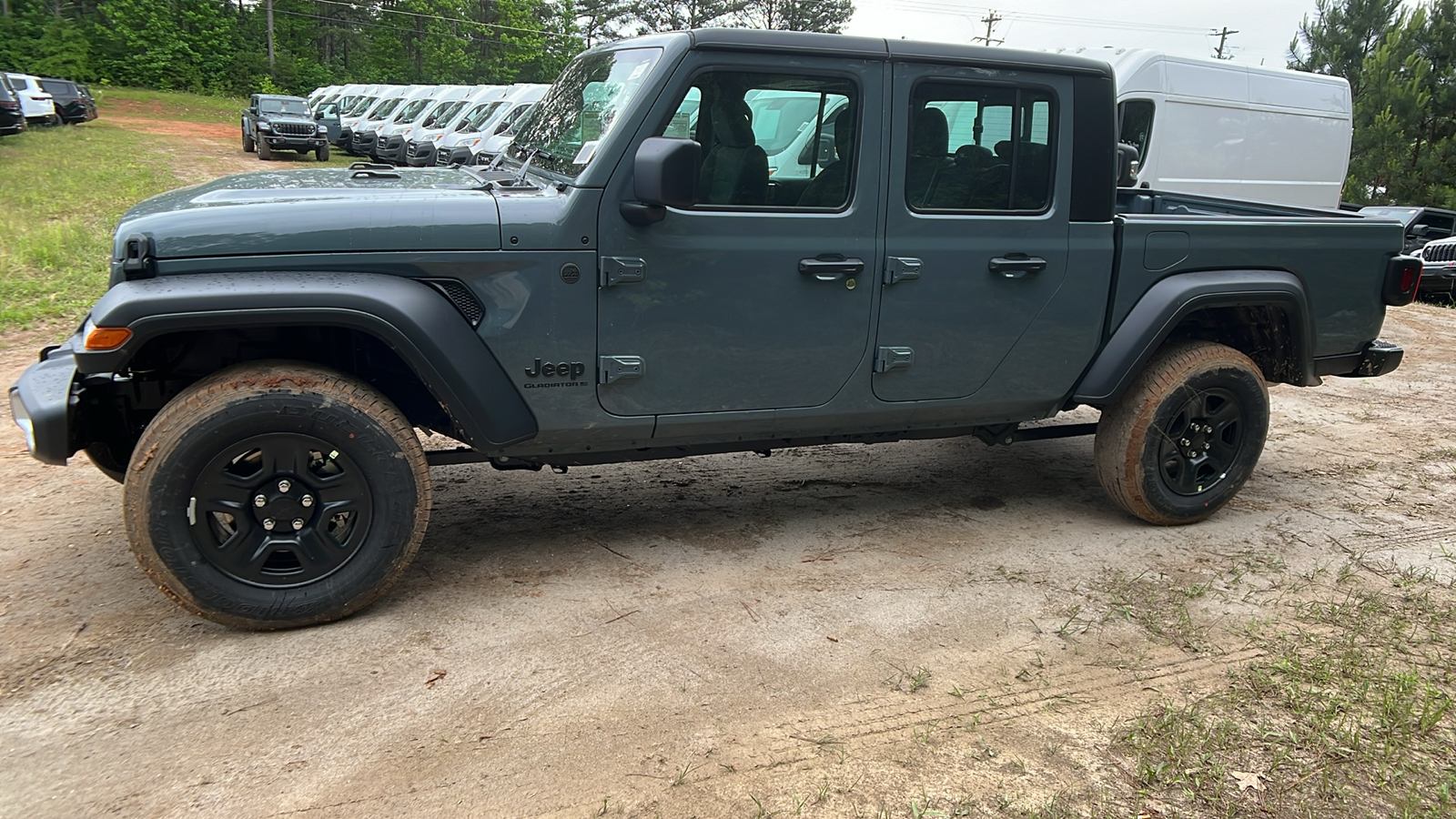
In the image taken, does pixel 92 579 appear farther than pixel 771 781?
Yes

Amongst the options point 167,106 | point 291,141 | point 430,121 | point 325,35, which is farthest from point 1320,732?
point 325,35

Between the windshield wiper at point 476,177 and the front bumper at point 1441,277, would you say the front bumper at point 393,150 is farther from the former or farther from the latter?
the windshield wiper at point 476,177

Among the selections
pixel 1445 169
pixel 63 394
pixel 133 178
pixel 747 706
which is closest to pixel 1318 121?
pixel 1445 169

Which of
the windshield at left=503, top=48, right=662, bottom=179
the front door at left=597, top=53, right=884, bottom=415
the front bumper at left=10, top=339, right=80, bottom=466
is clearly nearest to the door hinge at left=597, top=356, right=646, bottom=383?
the front door at left=597, top=53, right=884, bottom=415

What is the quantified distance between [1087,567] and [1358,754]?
1.40m

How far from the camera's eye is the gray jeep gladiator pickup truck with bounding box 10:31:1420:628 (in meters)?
3.30

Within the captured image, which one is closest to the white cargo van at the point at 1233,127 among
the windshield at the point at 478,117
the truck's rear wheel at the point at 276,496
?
the truck's rear wheel at the point at 276,496

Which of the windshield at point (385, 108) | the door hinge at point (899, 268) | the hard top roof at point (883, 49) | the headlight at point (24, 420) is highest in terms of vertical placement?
the windshield at point (385, 108)

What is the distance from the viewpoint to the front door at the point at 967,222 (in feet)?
13.2

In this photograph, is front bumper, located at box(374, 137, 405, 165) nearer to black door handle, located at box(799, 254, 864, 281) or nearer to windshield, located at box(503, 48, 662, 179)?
windshield, located at box(503, 48, 662, 179)

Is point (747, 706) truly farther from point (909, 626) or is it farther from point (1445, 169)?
point (1445, 169)

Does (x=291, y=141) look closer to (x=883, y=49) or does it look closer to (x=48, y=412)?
(x=48, y=412)

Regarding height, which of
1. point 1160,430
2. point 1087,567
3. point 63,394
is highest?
point 63,394

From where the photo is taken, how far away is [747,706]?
315 centimetres
